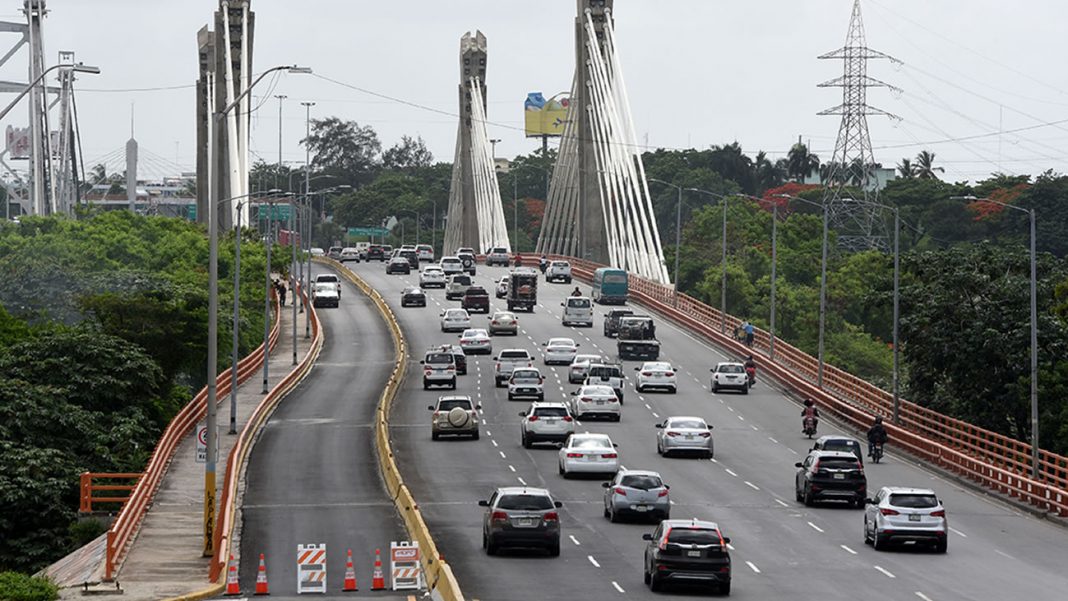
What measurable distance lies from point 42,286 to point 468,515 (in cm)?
5070

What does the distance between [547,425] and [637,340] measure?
30866 mm

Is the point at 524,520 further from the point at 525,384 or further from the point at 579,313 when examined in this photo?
the point at 579,313

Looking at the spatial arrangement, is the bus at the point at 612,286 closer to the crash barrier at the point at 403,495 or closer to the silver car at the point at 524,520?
the crash barrier at the point at 403,495

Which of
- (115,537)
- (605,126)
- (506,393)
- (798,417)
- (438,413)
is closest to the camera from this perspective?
(115,537)

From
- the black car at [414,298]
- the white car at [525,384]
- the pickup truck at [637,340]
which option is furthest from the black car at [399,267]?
the white car at [525,384]

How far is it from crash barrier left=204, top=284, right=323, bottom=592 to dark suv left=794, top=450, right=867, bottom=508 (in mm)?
14280

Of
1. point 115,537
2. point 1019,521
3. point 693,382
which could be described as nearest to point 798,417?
point 693,382

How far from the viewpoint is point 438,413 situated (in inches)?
2484

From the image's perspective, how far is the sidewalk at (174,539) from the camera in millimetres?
35750

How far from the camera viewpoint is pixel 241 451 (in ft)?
192

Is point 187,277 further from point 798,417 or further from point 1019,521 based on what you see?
point 1019,521

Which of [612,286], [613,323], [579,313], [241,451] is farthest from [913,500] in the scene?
[612,286]

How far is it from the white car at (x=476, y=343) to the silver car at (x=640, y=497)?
48.3 metres

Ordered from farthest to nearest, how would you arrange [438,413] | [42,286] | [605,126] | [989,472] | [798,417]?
[605,126] < [42,286] < [798,417] < [438,413] < [989,472]
